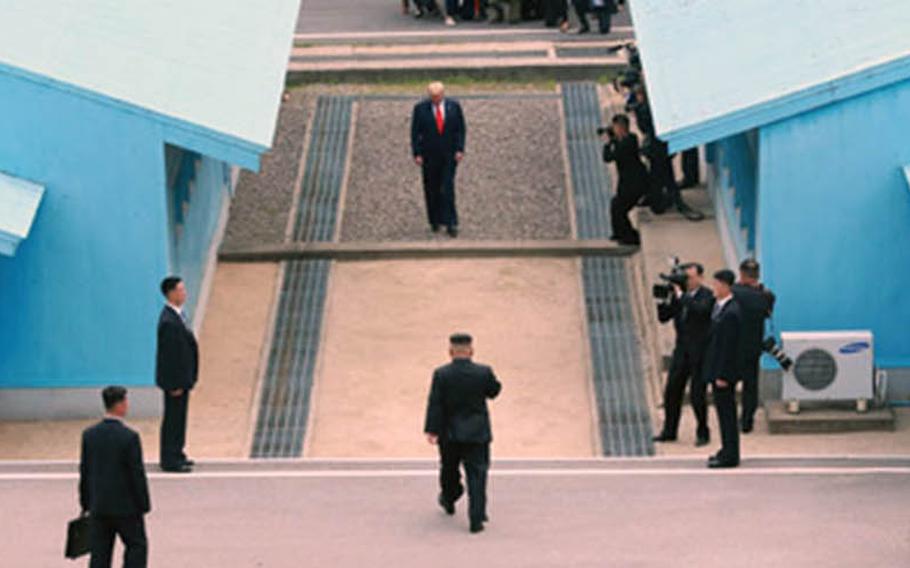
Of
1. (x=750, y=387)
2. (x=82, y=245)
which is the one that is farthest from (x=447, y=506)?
(x=82, y=245)

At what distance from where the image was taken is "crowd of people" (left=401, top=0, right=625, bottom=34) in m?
29.4

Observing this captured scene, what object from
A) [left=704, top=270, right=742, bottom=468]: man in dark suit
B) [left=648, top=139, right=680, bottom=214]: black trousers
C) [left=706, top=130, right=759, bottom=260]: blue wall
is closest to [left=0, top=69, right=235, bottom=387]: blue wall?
[left=704, top=270, right=742, bottom=468]: man in dark suit

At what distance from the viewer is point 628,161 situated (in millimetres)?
21297

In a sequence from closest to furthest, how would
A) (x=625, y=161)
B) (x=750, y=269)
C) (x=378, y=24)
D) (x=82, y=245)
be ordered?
Answer: (x=750, y=269), (x=82, y=245), (x=625, y=161), (x=378, y=24)

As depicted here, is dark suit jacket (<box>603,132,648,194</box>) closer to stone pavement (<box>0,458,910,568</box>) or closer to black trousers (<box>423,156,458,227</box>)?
black trousers (<box>423,156,458,227</box>)

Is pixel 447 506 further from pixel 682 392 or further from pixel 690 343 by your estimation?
pixel 682 392

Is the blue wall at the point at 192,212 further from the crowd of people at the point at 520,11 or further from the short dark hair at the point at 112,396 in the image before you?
the crowd of people at the point at 520,11

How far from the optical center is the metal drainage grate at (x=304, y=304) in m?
18.7

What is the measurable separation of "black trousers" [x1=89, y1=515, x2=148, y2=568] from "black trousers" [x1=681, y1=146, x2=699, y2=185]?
35.4 ft

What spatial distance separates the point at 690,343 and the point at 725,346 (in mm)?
739

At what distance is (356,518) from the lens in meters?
14.9

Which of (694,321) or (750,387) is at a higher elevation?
(694,321)

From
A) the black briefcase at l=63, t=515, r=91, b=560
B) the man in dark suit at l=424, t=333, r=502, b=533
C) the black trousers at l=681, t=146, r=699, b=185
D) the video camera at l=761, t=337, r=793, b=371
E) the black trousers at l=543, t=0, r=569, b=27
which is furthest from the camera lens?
the black trousers at l=543, t=0, r=569, b=27

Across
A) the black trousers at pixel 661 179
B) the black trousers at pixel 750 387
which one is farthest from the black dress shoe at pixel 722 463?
the black trousers at pixel 661 179
